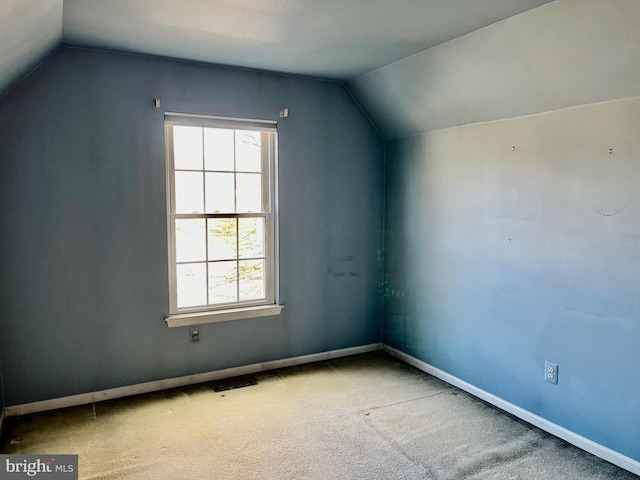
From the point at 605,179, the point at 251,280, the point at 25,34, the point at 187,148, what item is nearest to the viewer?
the point at 25,34

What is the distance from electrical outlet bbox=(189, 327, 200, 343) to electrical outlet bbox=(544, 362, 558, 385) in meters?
2.40

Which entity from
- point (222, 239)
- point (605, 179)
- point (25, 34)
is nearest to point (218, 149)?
point (222, 239)

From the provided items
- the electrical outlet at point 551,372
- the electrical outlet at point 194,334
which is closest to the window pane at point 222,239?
the electrical outlet at point 194,334

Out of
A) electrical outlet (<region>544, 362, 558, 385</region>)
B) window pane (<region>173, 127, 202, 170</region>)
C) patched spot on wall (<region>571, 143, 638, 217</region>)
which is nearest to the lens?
patched spot on wall (<region>571, 143, 638, 217</region>)

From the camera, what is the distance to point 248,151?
145 inches

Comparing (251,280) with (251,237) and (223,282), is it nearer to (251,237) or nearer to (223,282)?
(223,282)

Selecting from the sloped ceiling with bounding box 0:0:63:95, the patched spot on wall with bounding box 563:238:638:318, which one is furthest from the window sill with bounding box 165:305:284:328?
the patched spot on wall with bounding box 563:238:638:318

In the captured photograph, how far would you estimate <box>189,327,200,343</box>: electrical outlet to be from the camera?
3.51m

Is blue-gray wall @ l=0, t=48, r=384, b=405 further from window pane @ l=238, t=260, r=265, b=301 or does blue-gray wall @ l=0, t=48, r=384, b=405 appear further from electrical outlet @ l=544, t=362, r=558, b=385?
electrical outlet @ l=544, t=362, r=558, b=385

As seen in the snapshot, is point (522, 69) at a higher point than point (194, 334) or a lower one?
higher

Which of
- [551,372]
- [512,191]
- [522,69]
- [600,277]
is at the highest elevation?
[522,69]

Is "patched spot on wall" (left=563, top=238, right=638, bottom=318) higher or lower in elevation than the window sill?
higher

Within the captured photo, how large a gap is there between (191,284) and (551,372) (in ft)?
8.28

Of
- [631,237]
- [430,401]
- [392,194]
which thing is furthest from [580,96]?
[430,401]
